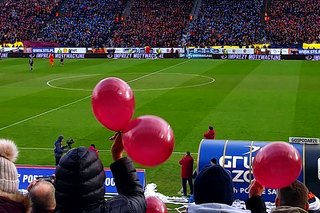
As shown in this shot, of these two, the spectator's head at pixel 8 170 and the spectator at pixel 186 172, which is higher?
the spectator's head at pixel 8 170

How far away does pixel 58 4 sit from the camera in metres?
78.2

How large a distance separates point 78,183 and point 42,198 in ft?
4.37

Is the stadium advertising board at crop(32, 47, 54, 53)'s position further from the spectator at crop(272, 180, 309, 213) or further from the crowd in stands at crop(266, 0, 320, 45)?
the spectator at crop(272, 180, 309, 213)

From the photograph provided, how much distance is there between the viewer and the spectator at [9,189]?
3736 mm

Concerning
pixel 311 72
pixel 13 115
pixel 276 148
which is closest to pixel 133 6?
pixel 311 72

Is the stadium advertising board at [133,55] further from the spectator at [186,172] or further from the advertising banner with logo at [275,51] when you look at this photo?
Answer: the spectator at [186,172]

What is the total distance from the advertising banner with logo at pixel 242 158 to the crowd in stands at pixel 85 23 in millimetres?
55620

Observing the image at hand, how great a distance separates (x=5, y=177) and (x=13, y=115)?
74.0ft

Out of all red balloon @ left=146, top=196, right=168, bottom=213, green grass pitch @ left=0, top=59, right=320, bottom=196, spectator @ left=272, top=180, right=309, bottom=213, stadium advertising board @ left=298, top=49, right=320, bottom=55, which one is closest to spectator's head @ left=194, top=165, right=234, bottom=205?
spectator @ left=272, top=180, right=309, bottom=213

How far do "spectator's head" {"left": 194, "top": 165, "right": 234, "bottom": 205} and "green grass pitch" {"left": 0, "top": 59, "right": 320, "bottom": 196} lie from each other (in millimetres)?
10030

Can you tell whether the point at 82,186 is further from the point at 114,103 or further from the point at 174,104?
the point at 174,104

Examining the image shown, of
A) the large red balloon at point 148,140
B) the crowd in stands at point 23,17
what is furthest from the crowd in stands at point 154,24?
the large red balloon at point 148,140

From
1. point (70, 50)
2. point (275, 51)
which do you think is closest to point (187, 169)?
point (275, 51)

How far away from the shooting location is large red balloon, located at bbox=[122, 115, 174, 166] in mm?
5035
